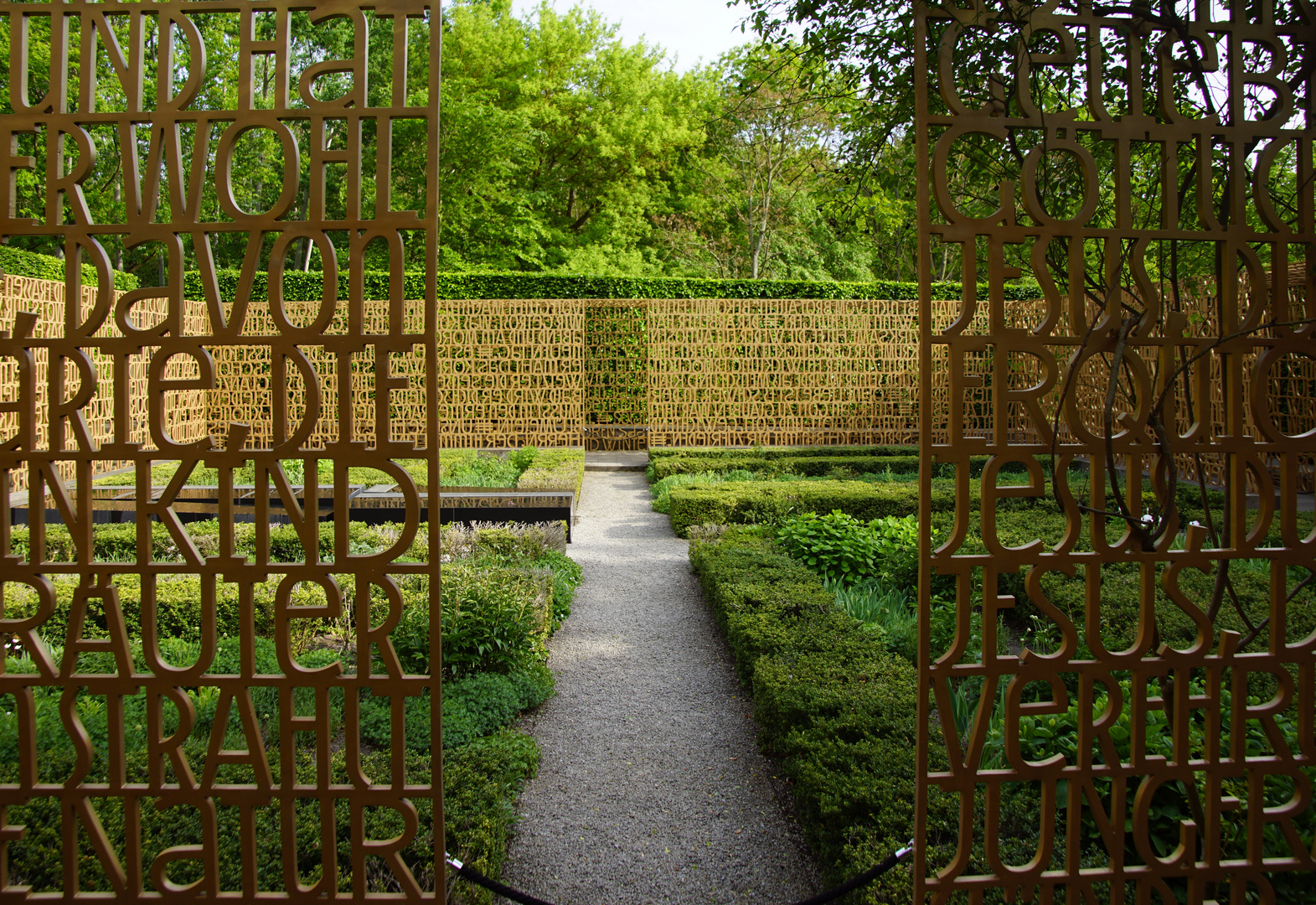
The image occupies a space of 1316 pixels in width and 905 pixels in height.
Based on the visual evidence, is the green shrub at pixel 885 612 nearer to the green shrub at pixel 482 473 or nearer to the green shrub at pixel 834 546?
the green shrub at pixel 834 546

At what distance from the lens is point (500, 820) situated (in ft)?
9.36

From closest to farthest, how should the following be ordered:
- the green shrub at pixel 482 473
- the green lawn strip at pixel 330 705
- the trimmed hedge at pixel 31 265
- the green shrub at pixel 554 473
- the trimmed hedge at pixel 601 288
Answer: the green lawn strip at pixel 330 705 < the green shrub at pixel 554 473 < the green shrub at pixel 482 473 < the trimmed hedge at pixel 31 265 < the trimmed hedge at pixel 601 288

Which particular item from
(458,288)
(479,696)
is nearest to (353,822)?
(479,696)

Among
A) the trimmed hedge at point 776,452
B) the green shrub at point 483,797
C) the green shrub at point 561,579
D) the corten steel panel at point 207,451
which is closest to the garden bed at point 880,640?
the green shrub at point 561,579

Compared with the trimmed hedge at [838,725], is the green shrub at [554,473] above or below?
above

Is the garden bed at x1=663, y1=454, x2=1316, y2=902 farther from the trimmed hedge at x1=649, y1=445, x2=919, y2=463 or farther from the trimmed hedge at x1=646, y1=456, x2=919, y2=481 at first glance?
the trimmed hedge at x1=649, y1=445, x2=919, y2=463

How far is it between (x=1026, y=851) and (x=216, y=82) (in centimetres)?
2269

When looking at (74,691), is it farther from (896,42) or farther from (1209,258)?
(1209,258)

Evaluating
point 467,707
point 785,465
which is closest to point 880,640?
point 467,707

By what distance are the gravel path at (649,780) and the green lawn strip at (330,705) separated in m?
0.19

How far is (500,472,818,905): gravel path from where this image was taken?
2.87 metres

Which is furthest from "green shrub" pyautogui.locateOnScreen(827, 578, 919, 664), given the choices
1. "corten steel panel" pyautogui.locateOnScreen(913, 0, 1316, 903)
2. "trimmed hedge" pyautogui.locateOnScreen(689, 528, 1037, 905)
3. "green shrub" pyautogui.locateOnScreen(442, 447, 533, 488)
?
"green shrub" pyautogui.locateOnScreen(442, 447, 533, 488)

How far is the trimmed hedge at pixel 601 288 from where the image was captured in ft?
48.9

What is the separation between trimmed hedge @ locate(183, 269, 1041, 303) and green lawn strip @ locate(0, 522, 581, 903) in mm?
8886
